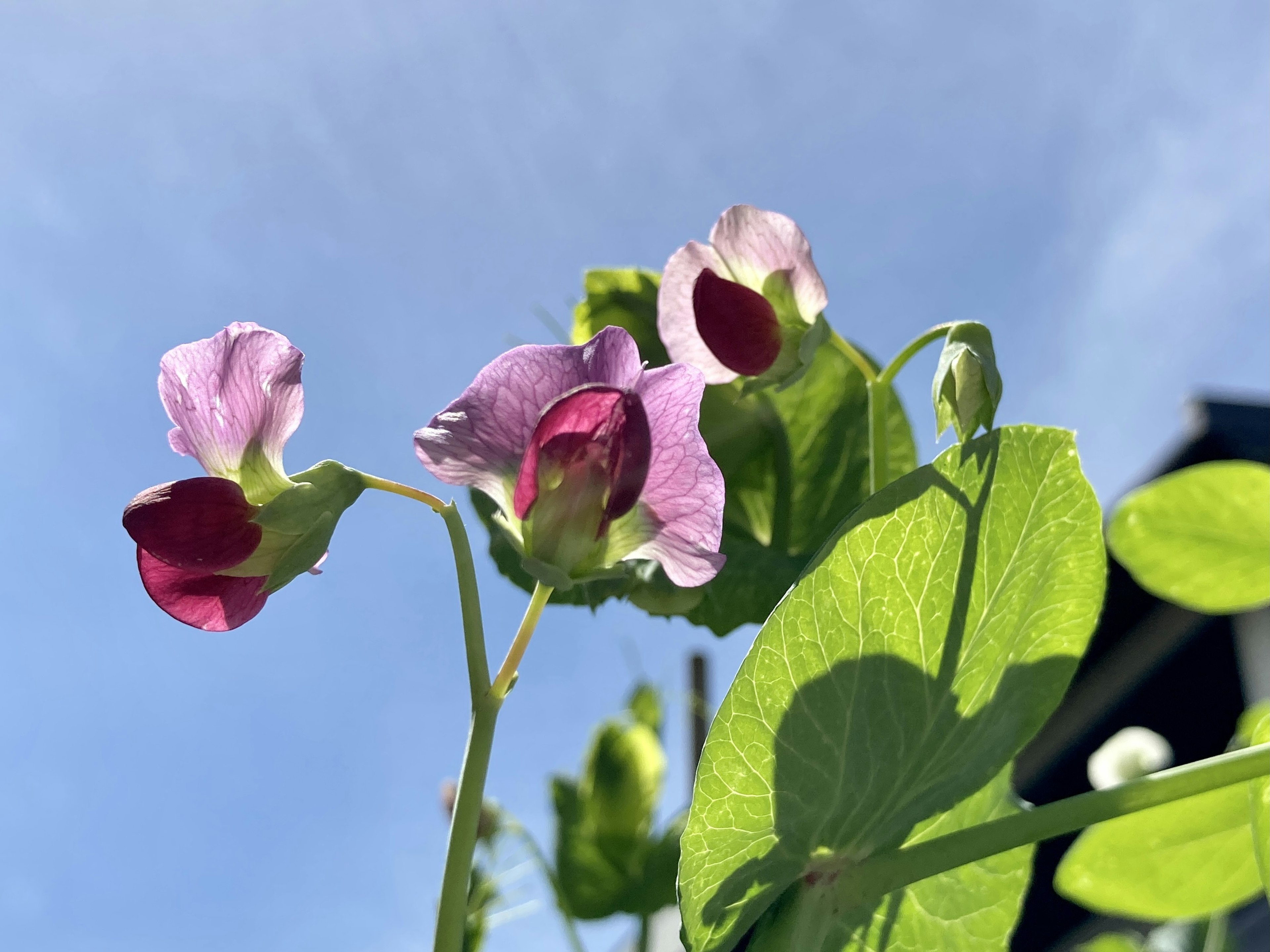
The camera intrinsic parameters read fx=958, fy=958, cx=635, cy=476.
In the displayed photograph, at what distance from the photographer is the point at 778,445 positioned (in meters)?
0.48

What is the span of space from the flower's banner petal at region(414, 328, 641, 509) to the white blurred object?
707mm

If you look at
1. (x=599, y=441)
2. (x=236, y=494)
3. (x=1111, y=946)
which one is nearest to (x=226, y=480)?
(x=236, y=494)

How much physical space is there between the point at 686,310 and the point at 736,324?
1.8 inches

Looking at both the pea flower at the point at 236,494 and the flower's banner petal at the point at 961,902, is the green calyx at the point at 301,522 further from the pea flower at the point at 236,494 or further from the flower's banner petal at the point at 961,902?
the flower's banner petal at the point at 961,902

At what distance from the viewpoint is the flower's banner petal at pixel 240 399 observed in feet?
0.90

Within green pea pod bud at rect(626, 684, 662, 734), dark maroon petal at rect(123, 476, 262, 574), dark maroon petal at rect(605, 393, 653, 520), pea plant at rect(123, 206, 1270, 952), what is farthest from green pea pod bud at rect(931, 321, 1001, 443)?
green pea pod bud at rect(626, 684, 662, 734)

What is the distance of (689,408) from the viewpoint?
0.86 ft

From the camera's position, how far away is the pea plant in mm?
258

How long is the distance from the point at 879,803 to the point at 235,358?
0.77 feet

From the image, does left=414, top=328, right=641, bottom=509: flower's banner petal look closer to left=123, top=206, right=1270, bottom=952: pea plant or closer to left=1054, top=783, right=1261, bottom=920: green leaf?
left=123, top=206, right=1270, bottom=952: pea plant

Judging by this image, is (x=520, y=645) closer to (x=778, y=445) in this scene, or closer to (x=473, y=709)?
(x=473, y=709)

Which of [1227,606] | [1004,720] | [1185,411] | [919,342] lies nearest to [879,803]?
[1004,720]

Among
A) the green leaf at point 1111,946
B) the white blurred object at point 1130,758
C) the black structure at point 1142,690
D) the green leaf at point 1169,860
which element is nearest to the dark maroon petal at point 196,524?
the green leaf at point 1169,860

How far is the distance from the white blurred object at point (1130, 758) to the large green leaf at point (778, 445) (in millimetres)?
466
